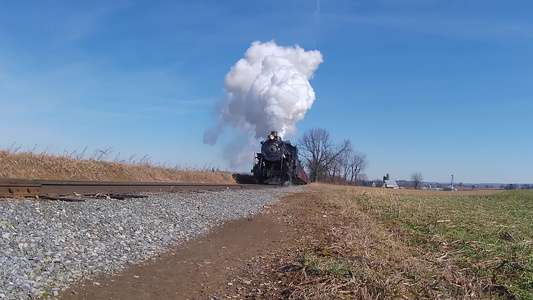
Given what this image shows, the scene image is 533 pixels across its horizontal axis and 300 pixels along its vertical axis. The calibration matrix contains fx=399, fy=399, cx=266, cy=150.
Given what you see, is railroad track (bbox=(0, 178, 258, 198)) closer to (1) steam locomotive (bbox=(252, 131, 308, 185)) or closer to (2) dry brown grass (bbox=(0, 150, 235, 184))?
(2) dry brown grass (bbox=(0, 150, 235, 184))

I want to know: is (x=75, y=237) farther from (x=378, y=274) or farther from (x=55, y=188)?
(x=55, y=188)

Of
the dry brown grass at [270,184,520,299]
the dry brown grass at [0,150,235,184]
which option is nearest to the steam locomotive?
the dry brown grass at [0,150,235,184]

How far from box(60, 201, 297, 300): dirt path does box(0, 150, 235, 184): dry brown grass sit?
11.2 metres

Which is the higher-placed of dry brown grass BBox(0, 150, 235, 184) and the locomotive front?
the locomotive front

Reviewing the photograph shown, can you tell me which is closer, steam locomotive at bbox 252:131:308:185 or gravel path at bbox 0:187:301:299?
gravel path at bbox 0:187:301:299

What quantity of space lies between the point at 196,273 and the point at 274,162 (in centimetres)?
2800

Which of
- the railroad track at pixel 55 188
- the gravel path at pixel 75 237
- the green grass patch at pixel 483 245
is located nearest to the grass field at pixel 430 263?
the green grass patch at pixel 483 245

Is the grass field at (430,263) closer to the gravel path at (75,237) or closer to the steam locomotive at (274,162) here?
the gravel path at (75,237)

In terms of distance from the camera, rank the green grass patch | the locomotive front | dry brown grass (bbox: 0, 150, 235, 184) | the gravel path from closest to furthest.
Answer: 1. the gravel path
2. the green grass patch
3. dry brown grass (bbox: 0, 150, 235, 184)
4. the locomotive front

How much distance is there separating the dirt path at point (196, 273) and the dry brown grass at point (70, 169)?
11.2 m

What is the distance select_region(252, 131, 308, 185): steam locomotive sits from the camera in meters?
31.9

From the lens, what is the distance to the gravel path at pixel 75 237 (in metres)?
4.29

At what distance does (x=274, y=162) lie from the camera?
3334 centimetres

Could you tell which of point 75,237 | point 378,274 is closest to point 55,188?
point 75,237
